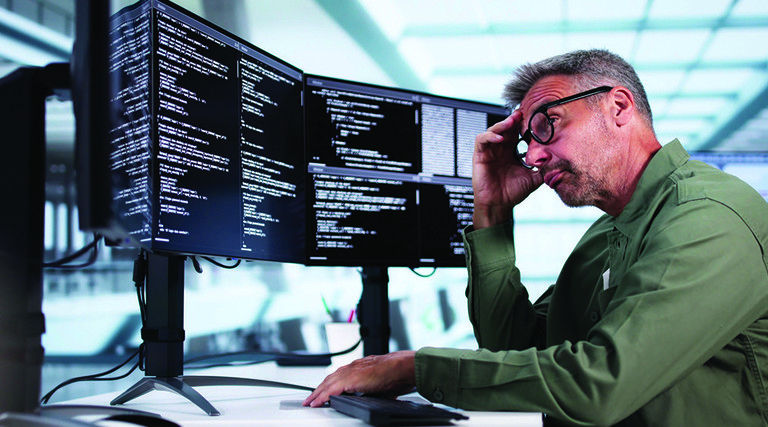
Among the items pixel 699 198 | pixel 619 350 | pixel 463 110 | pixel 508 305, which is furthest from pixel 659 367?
pixel 463 110

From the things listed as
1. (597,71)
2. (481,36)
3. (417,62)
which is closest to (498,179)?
(597,71)

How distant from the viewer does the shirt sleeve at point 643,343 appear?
0.81m

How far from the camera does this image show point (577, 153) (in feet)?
3.95

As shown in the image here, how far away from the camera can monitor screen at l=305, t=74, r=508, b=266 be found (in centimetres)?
142

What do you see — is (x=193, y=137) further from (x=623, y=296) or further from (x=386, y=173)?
(x=623, y=296)

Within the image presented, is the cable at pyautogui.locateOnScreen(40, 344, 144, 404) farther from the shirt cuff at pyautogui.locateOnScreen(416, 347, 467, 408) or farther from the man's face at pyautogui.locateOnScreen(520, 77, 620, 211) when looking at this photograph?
the man's face at pyautogui.locateOnScreen(520, 77, 620, 211)

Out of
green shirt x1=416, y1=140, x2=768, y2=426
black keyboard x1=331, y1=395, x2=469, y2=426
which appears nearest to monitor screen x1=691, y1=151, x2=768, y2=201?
green shirt x1=416, y1=140, x2=768, y2=426

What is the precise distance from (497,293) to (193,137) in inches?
27.6

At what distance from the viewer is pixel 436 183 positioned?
1.60m

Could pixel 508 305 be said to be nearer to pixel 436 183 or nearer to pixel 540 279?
pixel 436 183

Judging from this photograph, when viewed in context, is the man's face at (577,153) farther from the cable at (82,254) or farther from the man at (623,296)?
the cable at (82,254)

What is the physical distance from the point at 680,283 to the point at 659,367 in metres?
0.12

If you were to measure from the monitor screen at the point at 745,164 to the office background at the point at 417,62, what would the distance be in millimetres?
1234

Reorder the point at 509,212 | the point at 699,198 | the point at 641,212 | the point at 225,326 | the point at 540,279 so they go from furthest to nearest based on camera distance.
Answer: the point at 540,279, the point at 225,326, the point at 509,212, the point at 641,212, the point at 699,198
